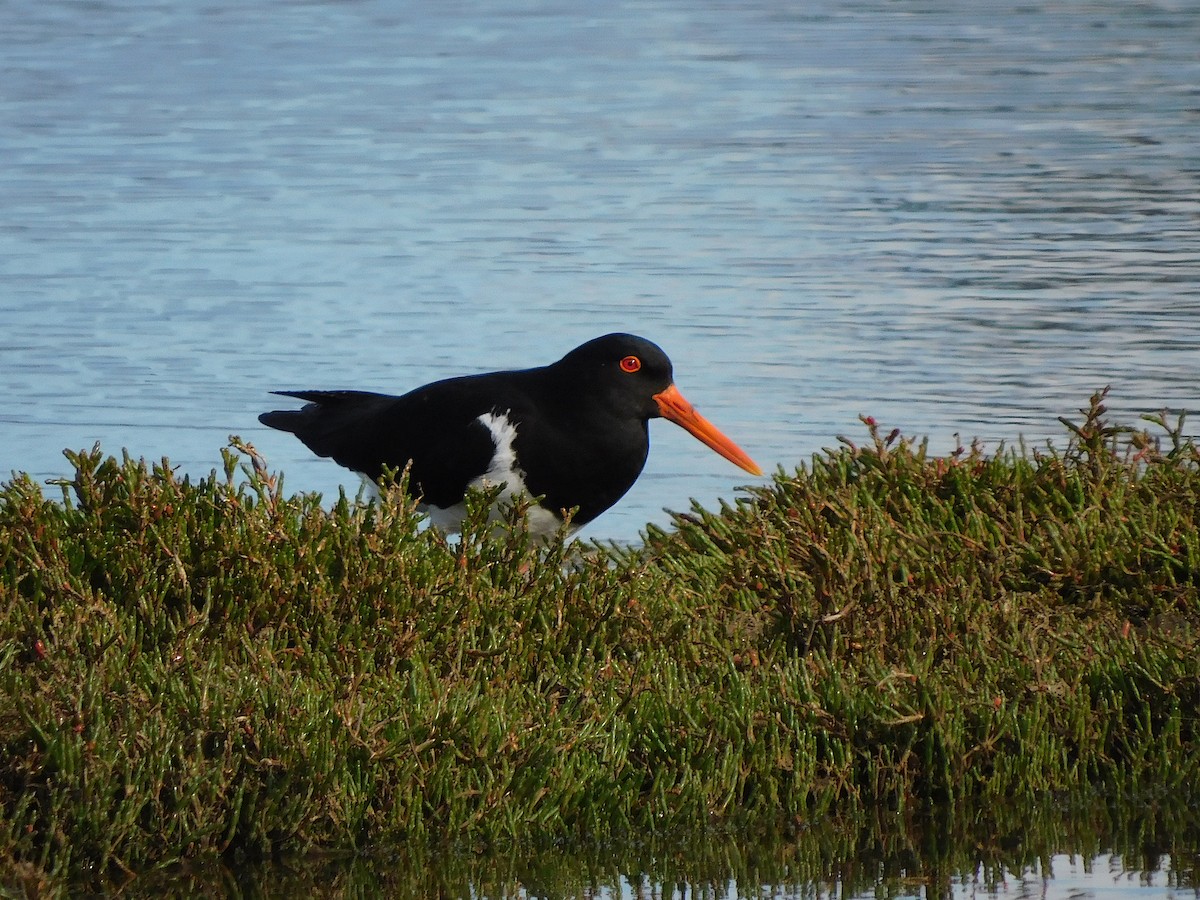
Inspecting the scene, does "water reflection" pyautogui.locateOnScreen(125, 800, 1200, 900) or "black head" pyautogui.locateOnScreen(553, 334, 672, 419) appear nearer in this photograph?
"water reflection" pyautogui.locateOnScreen(125, 800, 1200, 900)

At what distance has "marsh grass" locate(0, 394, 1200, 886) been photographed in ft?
16.8

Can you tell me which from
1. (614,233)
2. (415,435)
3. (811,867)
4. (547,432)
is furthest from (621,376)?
(614,233)

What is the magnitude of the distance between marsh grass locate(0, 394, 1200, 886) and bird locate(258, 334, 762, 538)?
0.79m

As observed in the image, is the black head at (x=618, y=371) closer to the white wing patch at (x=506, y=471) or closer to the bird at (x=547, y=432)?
the bird at (x=547, y=432)

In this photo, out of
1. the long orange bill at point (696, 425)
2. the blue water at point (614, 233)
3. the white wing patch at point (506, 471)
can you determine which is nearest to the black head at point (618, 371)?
the long orange bill at point (696, 425)

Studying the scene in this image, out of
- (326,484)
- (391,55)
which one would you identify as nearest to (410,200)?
(326,484)

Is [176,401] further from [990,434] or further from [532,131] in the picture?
[532,131]

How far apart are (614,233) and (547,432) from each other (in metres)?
7.60

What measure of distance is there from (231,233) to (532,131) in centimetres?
539

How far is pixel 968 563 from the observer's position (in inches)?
272

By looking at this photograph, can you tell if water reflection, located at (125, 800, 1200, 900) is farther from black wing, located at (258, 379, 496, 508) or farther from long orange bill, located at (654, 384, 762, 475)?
long orange bill, located at (654, 384, 762, 475)

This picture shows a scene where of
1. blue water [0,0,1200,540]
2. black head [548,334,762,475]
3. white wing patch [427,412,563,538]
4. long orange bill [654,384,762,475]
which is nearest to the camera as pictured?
white wing patch [427,412,563,538]

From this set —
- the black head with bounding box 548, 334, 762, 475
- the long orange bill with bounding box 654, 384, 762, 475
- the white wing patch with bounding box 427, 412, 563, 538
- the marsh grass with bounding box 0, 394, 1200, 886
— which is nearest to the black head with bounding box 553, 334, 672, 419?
the black head with bounding box 548, 334, 762, 475

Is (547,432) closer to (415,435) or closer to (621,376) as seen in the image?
(621,376)
